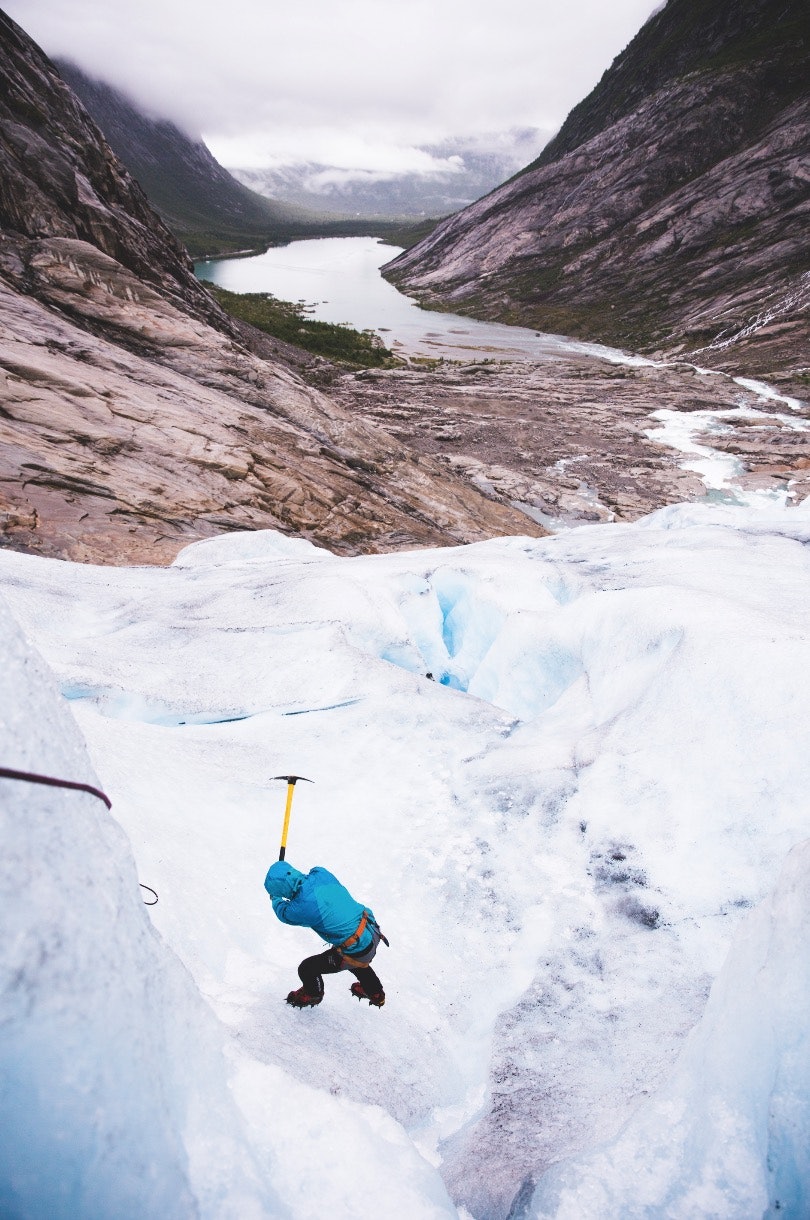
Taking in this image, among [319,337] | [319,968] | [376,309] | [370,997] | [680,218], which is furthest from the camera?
[376,309]

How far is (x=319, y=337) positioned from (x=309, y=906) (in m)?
55.5

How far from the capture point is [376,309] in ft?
265

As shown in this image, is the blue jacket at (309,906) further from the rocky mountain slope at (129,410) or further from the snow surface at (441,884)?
the rocky mountain slope at (129,410)

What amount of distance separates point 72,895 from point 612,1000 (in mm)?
3767

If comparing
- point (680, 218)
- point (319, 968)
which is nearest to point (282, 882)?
point (319, 968)

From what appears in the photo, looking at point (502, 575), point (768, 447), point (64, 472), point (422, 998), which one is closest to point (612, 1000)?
point (422, 998)

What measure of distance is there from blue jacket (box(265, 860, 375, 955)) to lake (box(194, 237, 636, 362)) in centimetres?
5451

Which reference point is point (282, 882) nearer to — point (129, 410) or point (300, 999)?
point (300, 999)

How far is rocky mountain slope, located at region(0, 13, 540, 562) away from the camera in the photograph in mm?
12797

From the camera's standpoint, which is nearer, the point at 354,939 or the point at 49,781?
the point at 49,781

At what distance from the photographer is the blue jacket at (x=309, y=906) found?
11.7 ft

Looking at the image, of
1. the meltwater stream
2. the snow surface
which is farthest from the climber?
the meltwater stream

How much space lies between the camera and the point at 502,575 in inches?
408

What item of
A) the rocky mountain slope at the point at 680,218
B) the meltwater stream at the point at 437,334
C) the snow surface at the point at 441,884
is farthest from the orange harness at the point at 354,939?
the rocky mountain slope at the point at 680,218
